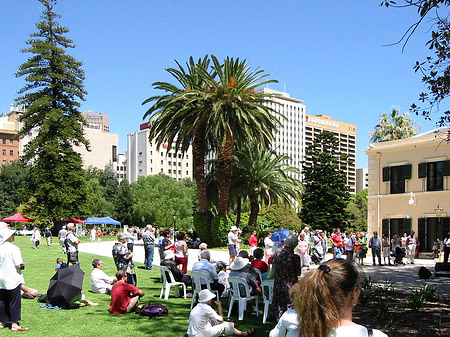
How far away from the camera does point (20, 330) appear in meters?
8.12

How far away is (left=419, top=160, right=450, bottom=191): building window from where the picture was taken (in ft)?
101

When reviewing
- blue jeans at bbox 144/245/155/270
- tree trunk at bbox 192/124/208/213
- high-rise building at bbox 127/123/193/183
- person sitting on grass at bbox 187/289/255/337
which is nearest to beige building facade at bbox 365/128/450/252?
tree trunk at bbox 192/124/208/213

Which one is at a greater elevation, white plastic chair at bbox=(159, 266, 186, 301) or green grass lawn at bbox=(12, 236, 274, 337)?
white plastic chair at bbox=(159, 266, 186, 301)

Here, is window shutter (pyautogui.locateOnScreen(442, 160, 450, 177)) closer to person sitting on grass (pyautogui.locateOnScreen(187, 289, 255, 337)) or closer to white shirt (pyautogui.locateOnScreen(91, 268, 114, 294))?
white shirt (pyautogui.locateOnScreen(91, 268, 114, 294))

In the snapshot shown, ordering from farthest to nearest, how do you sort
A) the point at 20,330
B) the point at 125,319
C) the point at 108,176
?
the point at 108,176
the point at 125,319
the point at 20,330

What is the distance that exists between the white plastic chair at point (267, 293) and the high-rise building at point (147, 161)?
454 feet

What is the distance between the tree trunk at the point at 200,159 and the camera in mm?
33688

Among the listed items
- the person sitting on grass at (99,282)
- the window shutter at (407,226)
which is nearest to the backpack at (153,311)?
the person sitting on grass at (99,282)

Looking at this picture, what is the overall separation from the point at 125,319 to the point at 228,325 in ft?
8.90

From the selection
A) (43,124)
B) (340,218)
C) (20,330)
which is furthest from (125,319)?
(340,218)

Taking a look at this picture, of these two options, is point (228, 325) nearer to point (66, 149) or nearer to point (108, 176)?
point (66, 149)

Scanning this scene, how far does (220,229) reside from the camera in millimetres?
33188

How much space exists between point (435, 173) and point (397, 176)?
9.47 feet

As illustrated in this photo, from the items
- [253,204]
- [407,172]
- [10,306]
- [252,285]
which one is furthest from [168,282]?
[253,204]
